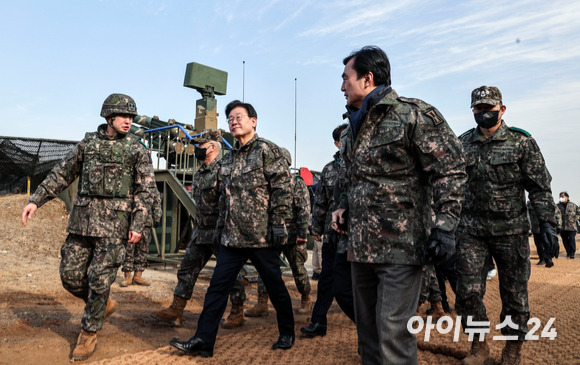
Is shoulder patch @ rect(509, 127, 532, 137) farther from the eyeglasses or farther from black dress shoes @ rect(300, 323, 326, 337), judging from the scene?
black dress shoes @ rect(300, 323, 326, 337)

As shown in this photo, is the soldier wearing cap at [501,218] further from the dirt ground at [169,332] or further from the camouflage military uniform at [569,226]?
the camouflage military uniform at [569,226]

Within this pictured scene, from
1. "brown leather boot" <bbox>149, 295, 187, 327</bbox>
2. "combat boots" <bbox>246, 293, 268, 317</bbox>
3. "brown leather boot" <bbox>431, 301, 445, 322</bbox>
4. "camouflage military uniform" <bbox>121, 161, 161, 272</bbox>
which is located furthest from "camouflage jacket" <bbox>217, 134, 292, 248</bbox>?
"camouflage military uniform" <bbox>121, 161, 161, 272</bbox>

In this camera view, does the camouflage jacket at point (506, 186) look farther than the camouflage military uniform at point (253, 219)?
No

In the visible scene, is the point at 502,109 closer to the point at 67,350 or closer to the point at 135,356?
the point at 135,356

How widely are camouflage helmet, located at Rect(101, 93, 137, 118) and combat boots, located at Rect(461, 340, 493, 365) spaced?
134 inches

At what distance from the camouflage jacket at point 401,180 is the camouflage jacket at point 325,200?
2.08 meters

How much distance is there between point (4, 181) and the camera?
45.0 ft

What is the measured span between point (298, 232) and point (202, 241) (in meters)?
1.01

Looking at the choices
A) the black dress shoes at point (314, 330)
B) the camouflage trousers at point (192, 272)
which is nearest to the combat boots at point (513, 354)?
the black dress shoes at point (314, 330)

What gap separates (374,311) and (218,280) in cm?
163

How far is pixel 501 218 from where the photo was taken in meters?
3.69

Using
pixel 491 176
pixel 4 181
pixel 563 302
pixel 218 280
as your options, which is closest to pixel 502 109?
pixel 491 176

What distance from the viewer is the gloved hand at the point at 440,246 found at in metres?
2.16

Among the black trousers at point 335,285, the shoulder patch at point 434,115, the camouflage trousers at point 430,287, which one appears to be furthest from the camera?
the camouflage trousers at point 430,287
